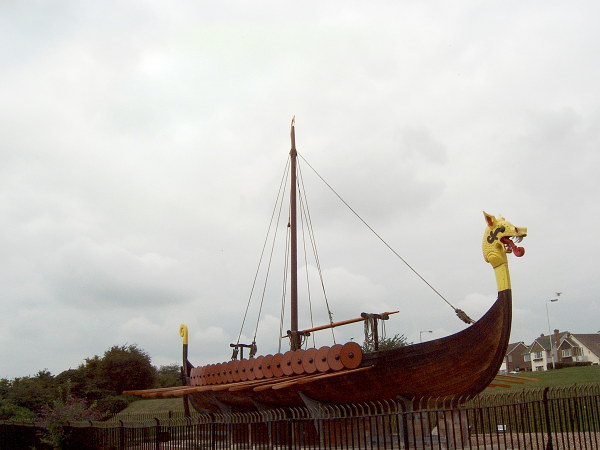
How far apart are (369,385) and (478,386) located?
2.46 metres

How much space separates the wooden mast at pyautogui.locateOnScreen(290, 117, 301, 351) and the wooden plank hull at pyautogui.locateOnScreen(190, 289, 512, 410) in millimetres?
3549

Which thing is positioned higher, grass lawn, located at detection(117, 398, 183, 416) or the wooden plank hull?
the wooden plank hull

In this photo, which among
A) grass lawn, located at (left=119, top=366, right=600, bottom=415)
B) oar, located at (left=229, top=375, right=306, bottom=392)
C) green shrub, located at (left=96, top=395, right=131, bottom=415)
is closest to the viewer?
oar, located at (left=229, top=375, right=306, bottom=392)

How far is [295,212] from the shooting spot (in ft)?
→ 67.5

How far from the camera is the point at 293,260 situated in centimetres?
1969

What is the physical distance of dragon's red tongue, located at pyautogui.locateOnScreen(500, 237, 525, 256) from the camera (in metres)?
13.0

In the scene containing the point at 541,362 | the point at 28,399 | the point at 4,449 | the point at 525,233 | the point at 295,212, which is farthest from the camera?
the point at 541,362

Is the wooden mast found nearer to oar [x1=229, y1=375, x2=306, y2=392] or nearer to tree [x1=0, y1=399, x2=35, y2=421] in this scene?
oar [x1=229, y1=375, x2=306, y2=392]

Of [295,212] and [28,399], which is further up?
[295,212]

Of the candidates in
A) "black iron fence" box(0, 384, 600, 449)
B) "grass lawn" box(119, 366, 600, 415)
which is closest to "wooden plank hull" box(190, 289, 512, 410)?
"black iron fence" box(0, 384, 600, 449)

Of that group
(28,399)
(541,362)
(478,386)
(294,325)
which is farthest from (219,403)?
(541,362)

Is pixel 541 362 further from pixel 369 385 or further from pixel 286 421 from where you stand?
pixel 286 421

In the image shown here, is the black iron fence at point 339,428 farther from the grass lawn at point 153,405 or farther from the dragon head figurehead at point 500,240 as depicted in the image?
the grass lawn at point 153,405

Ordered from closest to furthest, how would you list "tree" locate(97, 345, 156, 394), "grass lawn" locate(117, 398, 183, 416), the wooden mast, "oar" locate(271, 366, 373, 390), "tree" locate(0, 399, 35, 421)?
1. "oar" locate(271, 366, 373, 390)
2. the wooden mast
3. "tree" locate(0, 399, 35, 421)
4. "grass lawn" locate(117, 398, 183, 416)
5. "tree" locate(97, 345, 156, 394)
